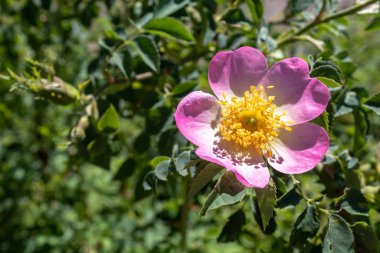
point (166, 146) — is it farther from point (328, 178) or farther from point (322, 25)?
point (322, 25)

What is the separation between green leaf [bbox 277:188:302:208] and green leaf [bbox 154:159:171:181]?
0.26 m

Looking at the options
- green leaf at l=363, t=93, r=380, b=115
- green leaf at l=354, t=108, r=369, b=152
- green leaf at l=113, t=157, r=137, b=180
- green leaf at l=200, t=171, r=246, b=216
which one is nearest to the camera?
green leaf at l=200, t=171, r=246, b=216

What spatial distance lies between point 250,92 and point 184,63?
385 millimetres

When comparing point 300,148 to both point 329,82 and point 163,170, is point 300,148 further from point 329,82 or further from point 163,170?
point 163,170

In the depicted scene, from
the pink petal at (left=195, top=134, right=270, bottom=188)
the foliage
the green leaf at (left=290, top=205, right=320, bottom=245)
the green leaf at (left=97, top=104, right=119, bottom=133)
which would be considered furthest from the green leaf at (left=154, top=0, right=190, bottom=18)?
the green leaf at (left=290, top=205, right=320, bottom=245)

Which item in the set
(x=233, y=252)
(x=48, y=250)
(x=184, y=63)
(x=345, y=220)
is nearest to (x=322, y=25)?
(x=184, y=63)

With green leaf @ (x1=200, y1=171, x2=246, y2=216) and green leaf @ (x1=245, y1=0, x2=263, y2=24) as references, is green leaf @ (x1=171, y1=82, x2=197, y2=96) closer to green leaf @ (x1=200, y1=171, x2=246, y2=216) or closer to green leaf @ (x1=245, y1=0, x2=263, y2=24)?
green leaf @ (x1=245, y1=0, x2=263, y2=24)

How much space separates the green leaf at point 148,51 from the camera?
4.20 feet

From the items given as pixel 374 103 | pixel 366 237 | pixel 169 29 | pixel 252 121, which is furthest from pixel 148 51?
pixel 366 237

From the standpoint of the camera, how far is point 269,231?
1.19 m

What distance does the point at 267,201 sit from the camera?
3.15 feet

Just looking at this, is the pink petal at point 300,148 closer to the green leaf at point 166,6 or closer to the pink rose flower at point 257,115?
the pink rose flower at point 257,115

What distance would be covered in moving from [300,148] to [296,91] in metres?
0.13

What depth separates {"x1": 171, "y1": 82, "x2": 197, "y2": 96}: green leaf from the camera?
4.39 ft
